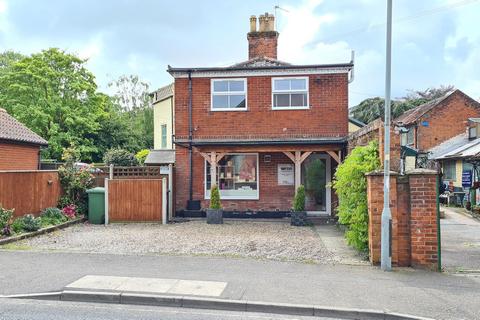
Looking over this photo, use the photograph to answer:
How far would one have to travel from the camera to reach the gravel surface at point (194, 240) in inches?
366

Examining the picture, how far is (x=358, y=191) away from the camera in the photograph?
8945 mm

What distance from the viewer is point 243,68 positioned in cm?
1584

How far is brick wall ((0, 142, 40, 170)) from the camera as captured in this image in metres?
16.9

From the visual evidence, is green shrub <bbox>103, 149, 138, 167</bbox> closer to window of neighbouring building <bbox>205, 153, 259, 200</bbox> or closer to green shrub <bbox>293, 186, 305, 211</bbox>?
window of neighbouring building <bbox>205, 153, 259, 200</bbox>

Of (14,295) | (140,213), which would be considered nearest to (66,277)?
(14,295)

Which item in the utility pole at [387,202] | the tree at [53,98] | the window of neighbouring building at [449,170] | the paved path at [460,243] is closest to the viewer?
the utility pole at [387,202]

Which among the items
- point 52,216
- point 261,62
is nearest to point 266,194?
point 261,62

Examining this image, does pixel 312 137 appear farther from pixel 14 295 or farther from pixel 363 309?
pixel 14 295

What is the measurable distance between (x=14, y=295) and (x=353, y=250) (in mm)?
6967

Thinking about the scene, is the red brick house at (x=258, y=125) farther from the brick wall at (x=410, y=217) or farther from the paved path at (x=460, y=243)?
the brick wall at (x=410, y=217)

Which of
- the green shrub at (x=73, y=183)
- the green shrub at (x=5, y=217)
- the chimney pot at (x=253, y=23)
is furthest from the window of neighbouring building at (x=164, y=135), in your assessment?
the green shrub at (x=5, y=217)

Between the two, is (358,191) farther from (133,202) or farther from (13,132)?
(13,132)

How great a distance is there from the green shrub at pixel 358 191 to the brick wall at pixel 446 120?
935 inches

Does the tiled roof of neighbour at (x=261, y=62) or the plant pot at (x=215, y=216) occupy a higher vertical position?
the tiled roof of neighbour at (x=261, y=62)
